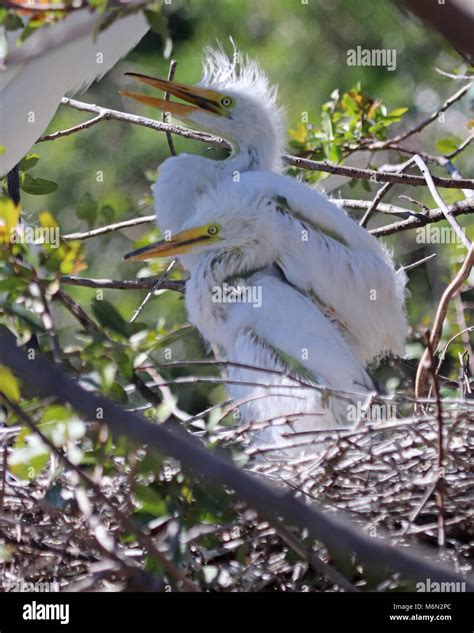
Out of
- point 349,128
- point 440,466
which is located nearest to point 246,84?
point 349,128

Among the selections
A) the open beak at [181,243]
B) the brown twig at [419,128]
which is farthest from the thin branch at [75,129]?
the brown twig at [419,128]

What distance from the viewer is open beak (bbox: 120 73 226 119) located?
2525mm

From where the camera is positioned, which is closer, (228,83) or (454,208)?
(454,208)

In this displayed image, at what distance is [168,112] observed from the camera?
2564 mm

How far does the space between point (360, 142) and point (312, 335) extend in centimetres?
71

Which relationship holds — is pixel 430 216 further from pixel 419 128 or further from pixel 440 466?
pixel 440 466

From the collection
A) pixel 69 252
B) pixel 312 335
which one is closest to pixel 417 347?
pixel 312 335

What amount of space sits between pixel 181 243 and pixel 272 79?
261 centimetres

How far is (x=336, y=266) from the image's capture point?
220cm

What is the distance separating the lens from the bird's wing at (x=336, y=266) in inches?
86.4

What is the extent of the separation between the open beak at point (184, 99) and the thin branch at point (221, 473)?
1.87m
